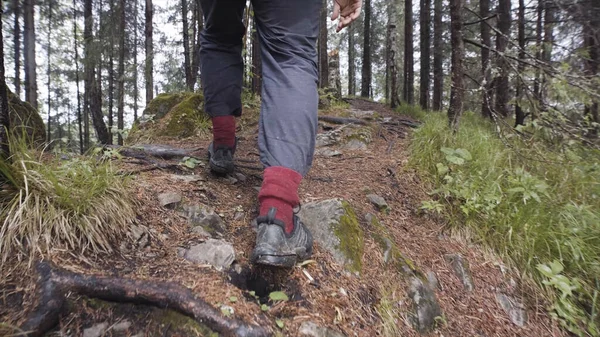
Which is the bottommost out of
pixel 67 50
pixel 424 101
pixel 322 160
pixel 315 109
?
pixel 322 160

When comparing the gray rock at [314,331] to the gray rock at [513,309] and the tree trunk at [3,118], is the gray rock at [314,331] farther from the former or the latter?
the tree trunk at [3,118]

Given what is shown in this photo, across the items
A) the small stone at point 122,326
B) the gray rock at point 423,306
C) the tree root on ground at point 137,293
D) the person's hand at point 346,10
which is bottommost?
the gray rock at point 423,306

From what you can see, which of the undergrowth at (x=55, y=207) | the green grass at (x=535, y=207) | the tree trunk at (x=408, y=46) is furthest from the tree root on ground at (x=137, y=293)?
the tree trunk at (x=408, y=46)

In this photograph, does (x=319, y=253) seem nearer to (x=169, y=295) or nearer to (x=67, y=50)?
(x=169, y=295)

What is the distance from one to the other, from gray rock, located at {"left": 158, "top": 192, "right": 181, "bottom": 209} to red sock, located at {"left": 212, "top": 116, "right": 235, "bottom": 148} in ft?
1.45

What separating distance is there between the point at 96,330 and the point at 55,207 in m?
0.60

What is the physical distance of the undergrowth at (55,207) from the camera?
1104 mm

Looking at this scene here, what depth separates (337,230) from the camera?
1.69 m

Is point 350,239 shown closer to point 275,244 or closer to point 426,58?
point 275,244

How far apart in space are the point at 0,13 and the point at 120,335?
3.94 feet

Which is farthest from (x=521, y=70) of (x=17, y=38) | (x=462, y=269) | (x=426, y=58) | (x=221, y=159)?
(x=426, y=58)

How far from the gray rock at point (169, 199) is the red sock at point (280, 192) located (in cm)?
63

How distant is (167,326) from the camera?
97 centimetres

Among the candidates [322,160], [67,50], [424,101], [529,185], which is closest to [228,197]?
[322,160]
